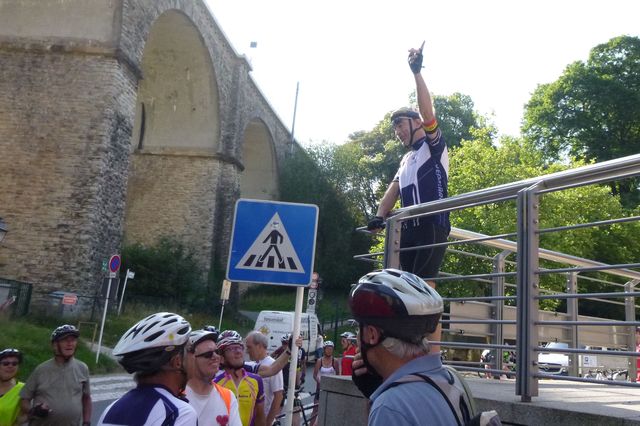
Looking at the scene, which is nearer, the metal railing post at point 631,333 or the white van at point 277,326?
the metal railing post at point 631,333

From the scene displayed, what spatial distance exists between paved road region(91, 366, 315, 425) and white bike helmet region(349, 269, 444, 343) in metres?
9.59

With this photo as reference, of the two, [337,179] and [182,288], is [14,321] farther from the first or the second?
[337,179]

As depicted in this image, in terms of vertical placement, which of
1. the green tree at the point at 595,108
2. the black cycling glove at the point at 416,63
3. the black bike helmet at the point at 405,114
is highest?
the green tree at the point at 595,108

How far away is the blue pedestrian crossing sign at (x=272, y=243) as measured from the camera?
5.73 m

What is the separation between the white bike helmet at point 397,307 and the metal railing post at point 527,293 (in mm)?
1631

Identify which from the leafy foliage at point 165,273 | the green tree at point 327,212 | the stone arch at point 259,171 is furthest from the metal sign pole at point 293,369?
the stone arch at point 259,171

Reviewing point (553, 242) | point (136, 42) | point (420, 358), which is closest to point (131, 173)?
point (136, 42)

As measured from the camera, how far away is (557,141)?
3872 cm

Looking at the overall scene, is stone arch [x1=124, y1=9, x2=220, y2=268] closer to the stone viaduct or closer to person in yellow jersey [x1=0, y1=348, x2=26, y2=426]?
the stone viaduct

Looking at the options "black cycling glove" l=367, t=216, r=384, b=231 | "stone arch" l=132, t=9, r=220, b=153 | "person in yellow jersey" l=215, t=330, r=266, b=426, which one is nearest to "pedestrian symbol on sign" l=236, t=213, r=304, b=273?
"person in yellow jersey" l=215, t=330, r=266, b=426

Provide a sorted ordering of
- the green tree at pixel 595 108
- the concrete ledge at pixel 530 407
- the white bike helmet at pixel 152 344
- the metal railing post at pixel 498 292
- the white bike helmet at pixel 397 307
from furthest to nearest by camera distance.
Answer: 1. the green tree at pixel 595 108
2. the metal railing post at pixel 498 292
3. the concrete ledge at pixel 530 407
4. the white bike helmet at pixel 152 344
5. the white bike helmet at pixel 397 307

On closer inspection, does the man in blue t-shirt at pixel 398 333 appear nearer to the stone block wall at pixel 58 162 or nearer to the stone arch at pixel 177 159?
the stone block wall at pixel 58 162

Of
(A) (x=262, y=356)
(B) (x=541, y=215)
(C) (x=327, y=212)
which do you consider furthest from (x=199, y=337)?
(C) (x=327, y=212)

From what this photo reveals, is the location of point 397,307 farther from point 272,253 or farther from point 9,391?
point 9,391
